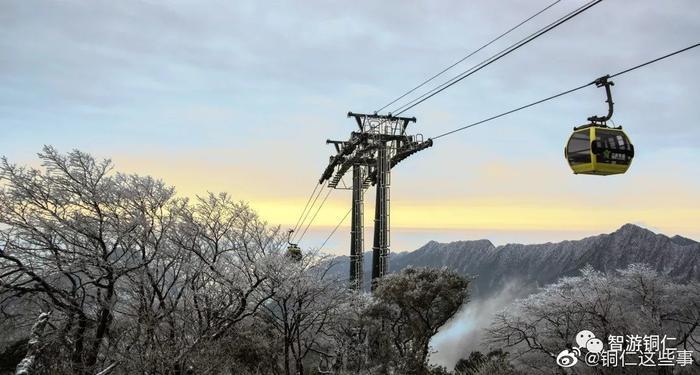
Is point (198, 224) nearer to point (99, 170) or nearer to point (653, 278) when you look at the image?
point (99, 170)

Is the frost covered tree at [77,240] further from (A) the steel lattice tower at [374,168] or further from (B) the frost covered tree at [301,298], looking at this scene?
(A) the steel lattice tower at [374,168]

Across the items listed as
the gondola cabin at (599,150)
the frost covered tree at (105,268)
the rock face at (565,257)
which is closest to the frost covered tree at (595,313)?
the gondola cabin at (599,150)

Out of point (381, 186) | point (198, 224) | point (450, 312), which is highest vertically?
point (381, 186)

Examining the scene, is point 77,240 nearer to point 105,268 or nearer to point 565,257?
point 105,268

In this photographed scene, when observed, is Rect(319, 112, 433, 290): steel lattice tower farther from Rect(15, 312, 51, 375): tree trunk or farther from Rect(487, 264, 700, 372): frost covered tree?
Rect(15, 312, 51, 375): tree trunk

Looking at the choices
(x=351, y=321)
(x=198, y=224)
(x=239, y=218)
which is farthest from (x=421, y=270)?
(x=198, y=224)

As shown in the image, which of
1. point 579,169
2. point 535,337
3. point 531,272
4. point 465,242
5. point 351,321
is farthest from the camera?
point 465,242
